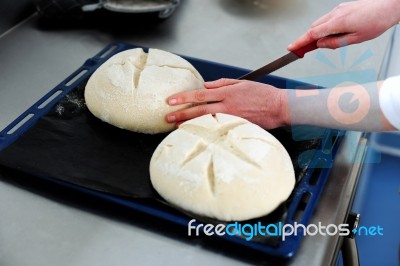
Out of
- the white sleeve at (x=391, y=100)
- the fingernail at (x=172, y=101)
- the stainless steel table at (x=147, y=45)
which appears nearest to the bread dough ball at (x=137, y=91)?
the fingernail at (x=172, y=101)

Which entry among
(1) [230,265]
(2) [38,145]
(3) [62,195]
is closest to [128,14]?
(2) [38,145]

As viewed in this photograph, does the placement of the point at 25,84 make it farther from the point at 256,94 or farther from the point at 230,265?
the point at 230,265

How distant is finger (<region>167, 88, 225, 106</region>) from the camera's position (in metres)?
1.25

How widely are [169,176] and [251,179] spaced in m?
0.18

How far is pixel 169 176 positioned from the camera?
1.03 metres

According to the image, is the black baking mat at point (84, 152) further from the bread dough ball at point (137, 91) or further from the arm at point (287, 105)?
the arm at point (287, 105)

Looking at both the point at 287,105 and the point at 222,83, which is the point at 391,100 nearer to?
the point at 287,105

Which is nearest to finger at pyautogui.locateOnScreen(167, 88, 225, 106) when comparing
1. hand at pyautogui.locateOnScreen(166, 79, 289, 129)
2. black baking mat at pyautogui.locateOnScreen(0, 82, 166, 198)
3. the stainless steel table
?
hand at pyautogui.locateOnScreen(166, 79, 289, 129)

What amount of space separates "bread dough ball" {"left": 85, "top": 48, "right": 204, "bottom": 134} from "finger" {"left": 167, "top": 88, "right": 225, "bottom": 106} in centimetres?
2

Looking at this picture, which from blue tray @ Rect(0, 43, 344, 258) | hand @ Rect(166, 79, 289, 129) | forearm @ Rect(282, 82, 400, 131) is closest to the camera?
blue tray @ Rect(0, 43, 344, 258)

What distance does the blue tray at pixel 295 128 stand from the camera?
961 mm

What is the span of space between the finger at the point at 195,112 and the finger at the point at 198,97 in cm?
2

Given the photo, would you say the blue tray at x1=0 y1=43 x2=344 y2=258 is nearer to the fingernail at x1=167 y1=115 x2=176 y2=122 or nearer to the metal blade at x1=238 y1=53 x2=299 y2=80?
the metal blade at x1=238 y1=53 x2=299 y2=80

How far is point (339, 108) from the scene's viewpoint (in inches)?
44.5
